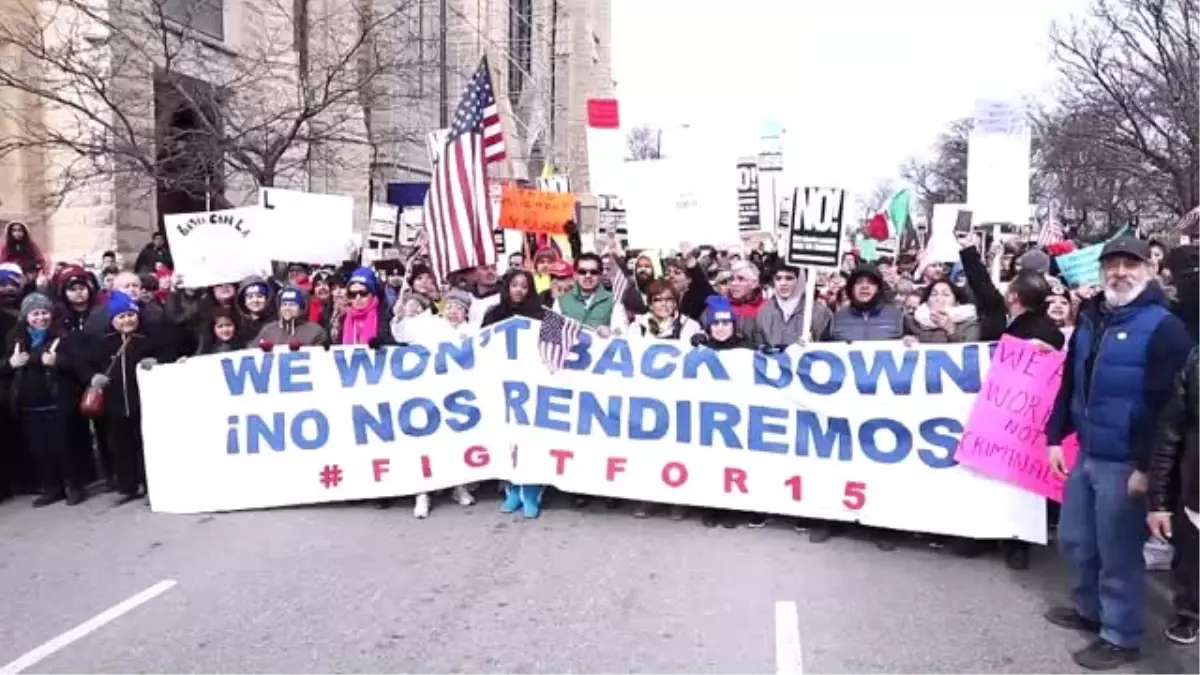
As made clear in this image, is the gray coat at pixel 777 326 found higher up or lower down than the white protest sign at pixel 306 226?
lower down

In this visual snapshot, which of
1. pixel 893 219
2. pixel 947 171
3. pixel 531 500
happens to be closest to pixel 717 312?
pixel 531 500

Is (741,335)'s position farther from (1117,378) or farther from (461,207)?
(1117,378)

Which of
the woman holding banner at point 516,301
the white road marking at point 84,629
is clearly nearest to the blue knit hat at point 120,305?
the woman holding banner at point 516,301

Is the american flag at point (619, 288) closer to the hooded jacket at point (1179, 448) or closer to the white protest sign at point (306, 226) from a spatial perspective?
the white protest sign at point (306, 226)

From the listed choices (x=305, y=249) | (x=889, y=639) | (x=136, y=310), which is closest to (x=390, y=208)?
(x=305, y=249)

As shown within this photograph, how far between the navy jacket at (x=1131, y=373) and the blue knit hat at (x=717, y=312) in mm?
2677

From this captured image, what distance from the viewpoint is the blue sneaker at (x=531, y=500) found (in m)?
7.23

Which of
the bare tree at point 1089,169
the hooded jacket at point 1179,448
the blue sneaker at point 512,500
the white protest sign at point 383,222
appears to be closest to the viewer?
the hooded jacket at point 1179,448

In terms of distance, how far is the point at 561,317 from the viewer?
724 centimetres

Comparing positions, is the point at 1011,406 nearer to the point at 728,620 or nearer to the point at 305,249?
the point at 728,620

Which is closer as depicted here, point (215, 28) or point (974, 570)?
point (974, 570)

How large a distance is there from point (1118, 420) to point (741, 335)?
298 cm

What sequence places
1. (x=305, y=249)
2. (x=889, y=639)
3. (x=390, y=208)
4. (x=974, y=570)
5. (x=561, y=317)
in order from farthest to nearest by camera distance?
(x=390, y=208) < (x=305, y=249) < (x=561, y=317) < (x=974, y=570) < (x=889, y=639)

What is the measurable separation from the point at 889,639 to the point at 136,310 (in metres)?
5.64
